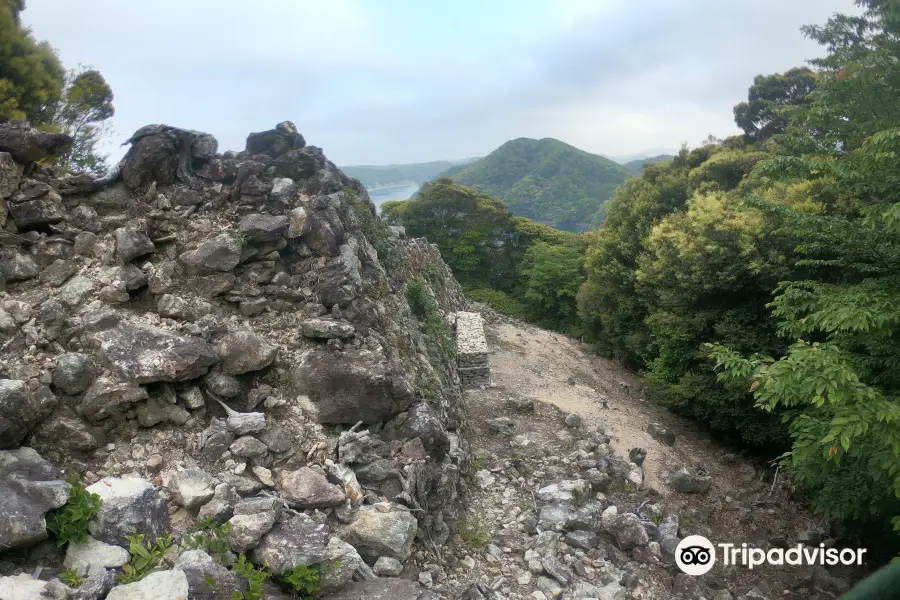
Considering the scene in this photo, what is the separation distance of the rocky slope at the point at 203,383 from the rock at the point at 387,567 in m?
0.02

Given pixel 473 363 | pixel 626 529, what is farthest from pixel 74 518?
pixel 473 363

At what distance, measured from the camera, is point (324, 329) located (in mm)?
6352

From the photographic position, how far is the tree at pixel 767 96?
795 inches

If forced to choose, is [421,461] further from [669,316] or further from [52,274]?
[669,316]

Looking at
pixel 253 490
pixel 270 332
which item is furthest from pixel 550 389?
pixel 253 490

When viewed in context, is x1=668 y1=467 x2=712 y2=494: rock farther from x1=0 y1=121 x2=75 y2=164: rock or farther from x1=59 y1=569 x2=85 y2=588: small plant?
x1=0 y1=121 x2=75 y2=164: rock

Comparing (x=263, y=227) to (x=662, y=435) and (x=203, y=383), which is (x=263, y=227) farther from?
(x=662, y=435)

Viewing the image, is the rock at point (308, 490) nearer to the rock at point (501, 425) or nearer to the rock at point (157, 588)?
the rock at point (157, 588)

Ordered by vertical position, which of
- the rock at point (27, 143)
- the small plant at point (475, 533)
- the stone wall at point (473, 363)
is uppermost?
the rock at point (27, 143)

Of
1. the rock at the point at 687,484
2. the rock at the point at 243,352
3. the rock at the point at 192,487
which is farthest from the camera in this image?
the rock at the point at 687,484

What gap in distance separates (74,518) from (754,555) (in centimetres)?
842

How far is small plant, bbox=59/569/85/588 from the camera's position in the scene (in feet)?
11.1

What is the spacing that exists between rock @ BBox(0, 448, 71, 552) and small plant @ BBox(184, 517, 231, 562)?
3.24ft

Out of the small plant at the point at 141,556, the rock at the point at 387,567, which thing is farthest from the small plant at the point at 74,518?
the rock at the point at 387,567
